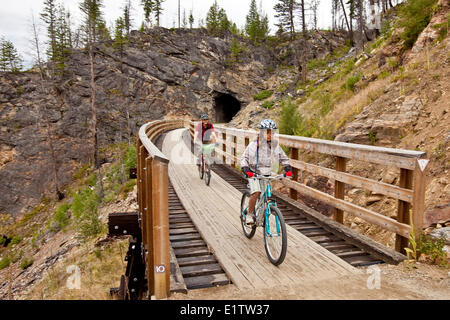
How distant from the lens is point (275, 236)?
448 cm

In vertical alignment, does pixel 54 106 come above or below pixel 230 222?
above

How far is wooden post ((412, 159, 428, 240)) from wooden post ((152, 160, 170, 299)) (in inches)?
127

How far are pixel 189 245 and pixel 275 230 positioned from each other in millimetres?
1450

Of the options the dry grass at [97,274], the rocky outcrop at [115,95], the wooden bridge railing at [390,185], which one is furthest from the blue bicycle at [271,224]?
the rocky outcrop at [115,95]

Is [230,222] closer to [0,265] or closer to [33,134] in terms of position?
[0,265]

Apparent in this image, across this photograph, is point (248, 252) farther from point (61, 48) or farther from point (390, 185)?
point (61, 48)

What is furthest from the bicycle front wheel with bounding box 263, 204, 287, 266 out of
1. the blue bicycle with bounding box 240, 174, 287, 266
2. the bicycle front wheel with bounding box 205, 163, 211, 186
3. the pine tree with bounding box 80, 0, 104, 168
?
the pine tree with bounding box 80, 0, 104, 168

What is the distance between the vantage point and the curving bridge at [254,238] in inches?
145

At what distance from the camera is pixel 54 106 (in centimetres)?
A: 3872

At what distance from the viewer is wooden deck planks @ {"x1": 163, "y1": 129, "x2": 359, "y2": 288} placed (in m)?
4.10

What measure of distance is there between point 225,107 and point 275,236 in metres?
53.0

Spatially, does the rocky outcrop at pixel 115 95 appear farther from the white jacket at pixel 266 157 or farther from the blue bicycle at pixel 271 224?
the blue bicycle at pixel 271 224

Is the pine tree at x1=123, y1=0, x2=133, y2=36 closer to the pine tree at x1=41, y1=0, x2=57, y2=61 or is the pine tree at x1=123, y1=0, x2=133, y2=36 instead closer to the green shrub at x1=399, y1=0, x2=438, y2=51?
the pine tree at x1=41, y1=0, x2=57, y2=61
